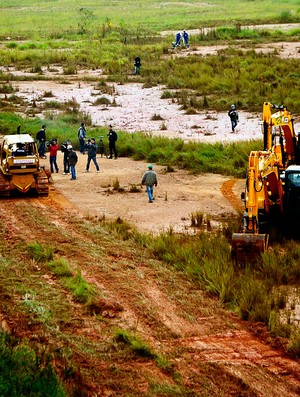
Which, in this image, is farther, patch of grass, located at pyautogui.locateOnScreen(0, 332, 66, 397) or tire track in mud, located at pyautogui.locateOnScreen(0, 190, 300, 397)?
tire track in mud, located at pyautogui.locateOnScreen(0, 190, 300, 397)

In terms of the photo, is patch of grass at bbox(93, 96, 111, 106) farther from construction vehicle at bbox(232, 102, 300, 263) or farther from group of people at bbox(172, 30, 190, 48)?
group of people at bbox(172, 30, 190, 48)

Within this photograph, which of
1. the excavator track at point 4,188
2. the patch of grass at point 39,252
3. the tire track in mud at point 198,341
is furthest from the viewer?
the excavator track at point 4,188

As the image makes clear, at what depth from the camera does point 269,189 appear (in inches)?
819

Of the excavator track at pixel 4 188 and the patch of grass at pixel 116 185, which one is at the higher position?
the excavator track at pixel 4 188

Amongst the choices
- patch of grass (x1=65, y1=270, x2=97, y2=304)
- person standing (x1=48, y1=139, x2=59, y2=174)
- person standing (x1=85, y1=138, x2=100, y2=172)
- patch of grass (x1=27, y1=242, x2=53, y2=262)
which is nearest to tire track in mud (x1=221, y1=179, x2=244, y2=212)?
person standing (x1=85, y1=138, x2=100, y2=172)

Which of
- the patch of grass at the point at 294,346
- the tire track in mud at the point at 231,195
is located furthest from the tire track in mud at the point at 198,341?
the tire track in mud at the point at 231,195

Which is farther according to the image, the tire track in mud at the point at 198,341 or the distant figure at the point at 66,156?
the distant figure at the point at 66,156

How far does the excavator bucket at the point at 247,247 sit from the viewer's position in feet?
60.6

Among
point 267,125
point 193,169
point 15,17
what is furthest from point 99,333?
point 15,17

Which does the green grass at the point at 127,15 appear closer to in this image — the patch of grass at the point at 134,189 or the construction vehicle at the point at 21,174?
the patch of grass at the point at 134,189

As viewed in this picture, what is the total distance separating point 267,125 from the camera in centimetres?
2272

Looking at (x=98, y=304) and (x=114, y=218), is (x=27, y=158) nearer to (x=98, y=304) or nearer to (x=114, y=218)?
(x=114, y=218)

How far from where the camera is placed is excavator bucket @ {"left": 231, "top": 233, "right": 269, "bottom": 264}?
18.5 metres

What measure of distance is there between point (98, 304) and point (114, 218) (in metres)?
7.46
